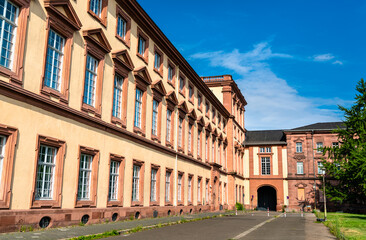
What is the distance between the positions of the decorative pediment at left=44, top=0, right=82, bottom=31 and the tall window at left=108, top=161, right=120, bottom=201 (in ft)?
25.3

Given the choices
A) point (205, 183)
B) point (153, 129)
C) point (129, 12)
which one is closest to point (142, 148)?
point (153, 129)

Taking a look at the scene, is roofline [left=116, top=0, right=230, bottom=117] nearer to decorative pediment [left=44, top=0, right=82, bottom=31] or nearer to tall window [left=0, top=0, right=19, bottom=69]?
decorative pediment [left=44, top=0, right=82, bottom=31]

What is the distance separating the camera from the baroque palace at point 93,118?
1355 cm

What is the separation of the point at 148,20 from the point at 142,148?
8543 mm

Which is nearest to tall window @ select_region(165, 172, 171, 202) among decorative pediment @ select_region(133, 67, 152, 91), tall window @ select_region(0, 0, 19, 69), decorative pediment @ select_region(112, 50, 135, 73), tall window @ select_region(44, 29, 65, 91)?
decorative pediment @ select_region(133, 67, 152, 91)

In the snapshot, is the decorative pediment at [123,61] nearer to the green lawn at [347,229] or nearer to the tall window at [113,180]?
the tall window at [113,180]

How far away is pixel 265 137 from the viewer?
72.1 metres

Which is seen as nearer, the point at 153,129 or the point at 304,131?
the point at 153,129

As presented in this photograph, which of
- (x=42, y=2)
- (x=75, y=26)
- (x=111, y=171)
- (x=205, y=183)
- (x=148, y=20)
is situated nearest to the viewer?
(x=42, y=2)

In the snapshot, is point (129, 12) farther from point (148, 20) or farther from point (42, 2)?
point (42, 2)

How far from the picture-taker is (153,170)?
1045 inches

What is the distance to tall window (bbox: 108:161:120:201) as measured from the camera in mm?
20266

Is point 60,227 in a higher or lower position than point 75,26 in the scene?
lower

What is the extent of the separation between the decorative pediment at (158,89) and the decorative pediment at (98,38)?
654 centimetres
